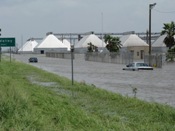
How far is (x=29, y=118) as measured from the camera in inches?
345

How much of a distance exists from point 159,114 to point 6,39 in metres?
53.0

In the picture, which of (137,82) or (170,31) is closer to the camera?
(137,82)

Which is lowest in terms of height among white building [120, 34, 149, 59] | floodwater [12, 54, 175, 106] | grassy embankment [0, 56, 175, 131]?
floodwater [12, 54, 175, 106]

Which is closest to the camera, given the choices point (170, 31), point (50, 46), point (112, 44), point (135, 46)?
point (170, 31)

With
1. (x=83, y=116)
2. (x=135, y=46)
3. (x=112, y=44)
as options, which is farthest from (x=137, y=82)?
(x=135, y=46)

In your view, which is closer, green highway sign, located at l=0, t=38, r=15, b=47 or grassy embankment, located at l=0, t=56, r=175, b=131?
grassy embankment, located at l=0, t=56, r=175, b=131

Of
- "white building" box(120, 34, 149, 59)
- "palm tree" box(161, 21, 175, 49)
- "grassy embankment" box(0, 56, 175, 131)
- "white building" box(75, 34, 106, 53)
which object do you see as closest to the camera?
"grassy embankment" box(0, 56, 175, 131)

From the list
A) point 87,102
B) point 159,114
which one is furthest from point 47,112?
point 87,102

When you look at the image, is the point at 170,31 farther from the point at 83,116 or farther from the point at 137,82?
the point at 83,116

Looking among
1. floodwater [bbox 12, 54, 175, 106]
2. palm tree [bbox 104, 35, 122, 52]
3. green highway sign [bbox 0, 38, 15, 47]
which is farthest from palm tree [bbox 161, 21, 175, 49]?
green highway sign [bbox 0, 38, 15, 47]

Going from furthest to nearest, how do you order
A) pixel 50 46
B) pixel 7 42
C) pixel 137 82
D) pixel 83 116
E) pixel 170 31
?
pixel 50 46, pixel 170 31, pixel 7 42, pixel 137 82, pixel 83 116

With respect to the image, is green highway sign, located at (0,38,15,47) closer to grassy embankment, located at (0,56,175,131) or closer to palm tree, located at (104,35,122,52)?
palm tree, located at (104,35,122,52)

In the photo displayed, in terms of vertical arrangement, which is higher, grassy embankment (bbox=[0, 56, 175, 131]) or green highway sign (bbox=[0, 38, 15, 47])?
green highway sign (bbox=[0, 38, 15, 47])

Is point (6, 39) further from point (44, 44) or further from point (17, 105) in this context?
point (44, 44)
